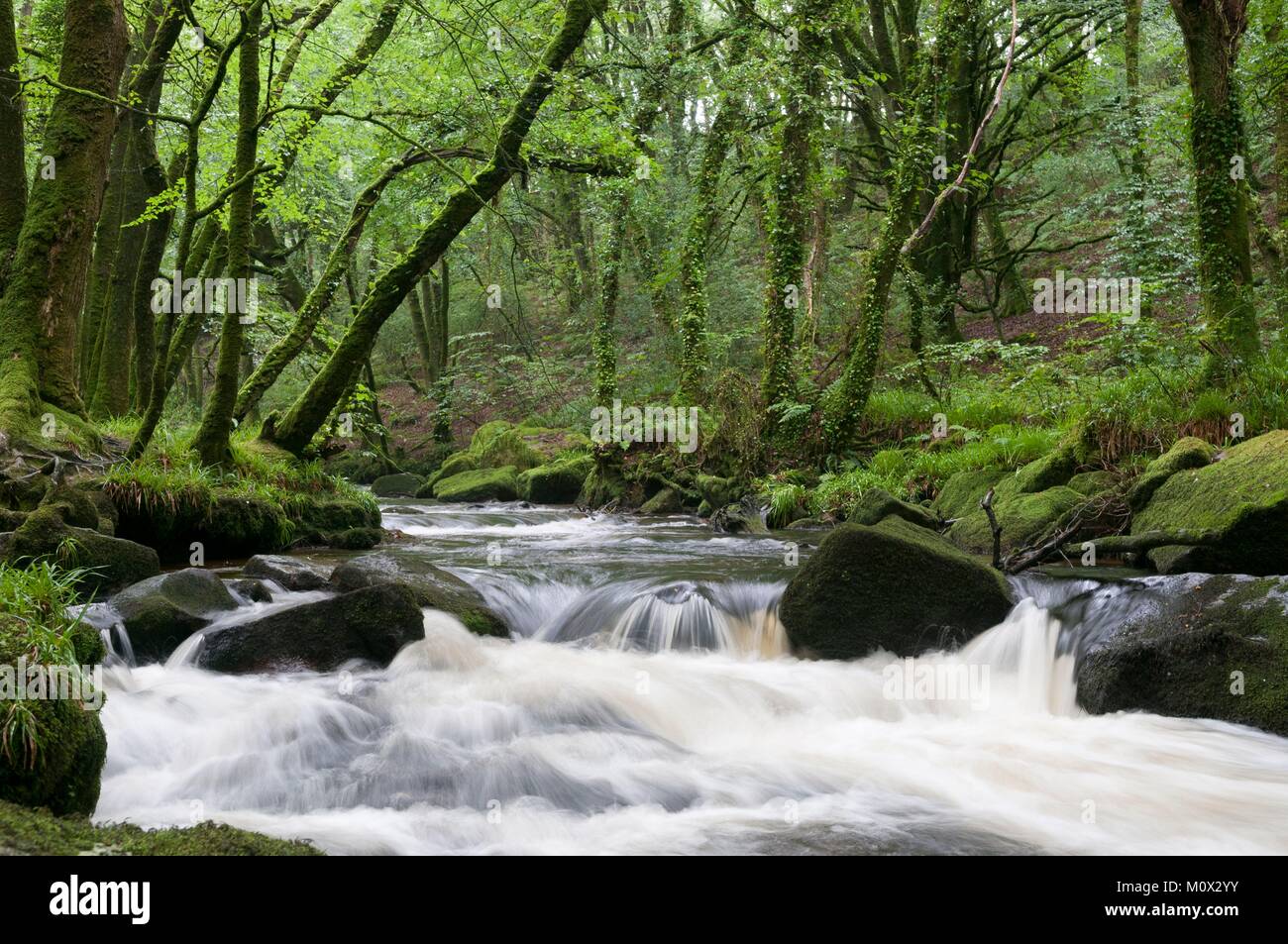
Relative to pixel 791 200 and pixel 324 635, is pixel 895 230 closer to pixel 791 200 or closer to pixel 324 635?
pixel 791 200

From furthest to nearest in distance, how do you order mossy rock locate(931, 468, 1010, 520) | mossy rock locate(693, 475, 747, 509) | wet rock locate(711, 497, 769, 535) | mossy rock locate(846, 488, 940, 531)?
1. mossy rock locate(693, 475, 747, 509)
2. wet rock locate(711, 497, 769, 535)
3. mossy rock locate(931, 468, 1010, 520)
4. mossy rock locate(846, 488, 940, 531)

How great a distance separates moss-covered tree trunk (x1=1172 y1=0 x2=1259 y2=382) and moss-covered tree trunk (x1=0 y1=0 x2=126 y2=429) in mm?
11297

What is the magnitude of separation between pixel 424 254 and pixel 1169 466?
30.1 feet

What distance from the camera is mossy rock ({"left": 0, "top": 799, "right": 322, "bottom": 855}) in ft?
8.17

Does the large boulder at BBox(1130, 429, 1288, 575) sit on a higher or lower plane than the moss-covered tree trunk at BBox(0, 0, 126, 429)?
lower

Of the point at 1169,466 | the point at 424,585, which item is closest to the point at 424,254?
the point at 424,585

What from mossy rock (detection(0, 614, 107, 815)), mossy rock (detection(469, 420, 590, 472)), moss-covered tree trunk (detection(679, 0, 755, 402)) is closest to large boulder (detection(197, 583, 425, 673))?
mossy rock (detection(0, 614, 107, 815))

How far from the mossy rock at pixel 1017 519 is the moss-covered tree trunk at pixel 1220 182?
2.23 m

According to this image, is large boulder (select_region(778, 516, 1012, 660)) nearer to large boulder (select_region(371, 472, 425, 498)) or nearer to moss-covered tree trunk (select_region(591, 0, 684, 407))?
moss-covered tree trunk (select_region(591, 0, 684, 407))

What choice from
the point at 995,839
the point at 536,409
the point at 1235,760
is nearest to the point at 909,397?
the point at 1235,760

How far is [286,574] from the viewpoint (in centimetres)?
793

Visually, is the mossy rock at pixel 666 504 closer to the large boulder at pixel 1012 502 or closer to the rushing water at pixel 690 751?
the large boulder at pixel 1012 502
